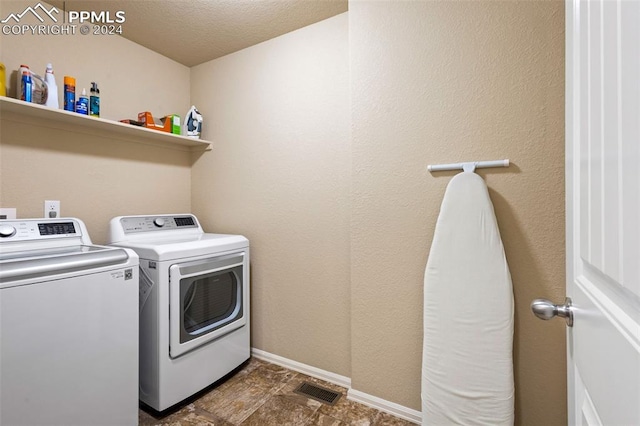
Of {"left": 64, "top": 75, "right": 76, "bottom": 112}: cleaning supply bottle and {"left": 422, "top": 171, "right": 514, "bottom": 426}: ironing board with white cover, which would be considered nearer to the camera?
{"left": 422, "top": 171, "right": 514, "bottom": 426}: ironing board with white cover

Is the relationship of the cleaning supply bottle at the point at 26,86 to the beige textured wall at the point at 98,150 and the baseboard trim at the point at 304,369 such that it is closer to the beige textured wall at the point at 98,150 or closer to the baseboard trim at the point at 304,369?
the beige textured wall at the point at 98,150

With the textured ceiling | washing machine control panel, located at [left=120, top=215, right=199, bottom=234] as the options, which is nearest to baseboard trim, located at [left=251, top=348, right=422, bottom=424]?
washing machine control panel, located at [left=120, top=215, right=199, bottom=234]

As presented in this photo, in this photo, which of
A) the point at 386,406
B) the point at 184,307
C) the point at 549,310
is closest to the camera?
the point at 549,310

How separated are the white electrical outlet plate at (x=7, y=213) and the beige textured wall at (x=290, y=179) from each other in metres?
1.20

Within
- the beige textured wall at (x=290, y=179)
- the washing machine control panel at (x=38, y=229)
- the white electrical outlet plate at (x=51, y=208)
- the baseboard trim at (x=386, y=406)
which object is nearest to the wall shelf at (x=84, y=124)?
the beige textured wall at (x=290, y=179)

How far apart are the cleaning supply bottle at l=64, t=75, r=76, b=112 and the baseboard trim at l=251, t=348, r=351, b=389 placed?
205 cm

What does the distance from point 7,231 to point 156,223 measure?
820 millimetres

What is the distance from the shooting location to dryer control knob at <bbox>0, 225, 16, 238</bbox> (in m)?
1.49

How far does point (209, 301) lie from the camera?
2000mm

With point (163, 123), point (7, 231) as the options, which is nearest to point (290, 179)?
point (163, 123)

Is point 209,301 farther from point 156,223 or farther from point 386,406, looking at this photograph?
point 386,406

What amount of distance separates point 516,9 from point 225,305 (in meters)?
2.30

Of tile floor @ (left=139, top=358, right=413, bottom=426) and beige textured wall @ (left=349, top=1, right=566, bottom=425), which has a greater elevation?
beige textured wall @ (left=349, top=1, right=566, bottom=425)

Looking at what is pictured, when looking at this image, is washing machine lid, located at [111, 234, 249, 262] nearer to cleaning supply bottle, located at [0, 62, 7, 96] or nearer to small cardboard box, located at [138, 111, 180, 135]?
small cardboard box, located at [138, 111, 180, 135]
